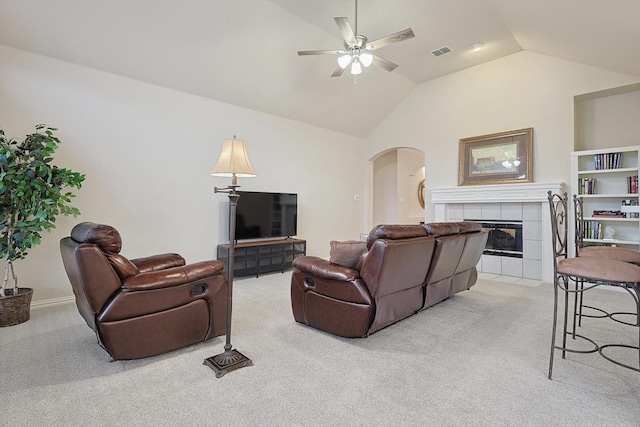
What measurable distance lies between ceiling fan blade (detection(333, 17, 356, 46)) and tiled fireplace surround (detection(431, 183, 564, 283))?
3567 millimetres

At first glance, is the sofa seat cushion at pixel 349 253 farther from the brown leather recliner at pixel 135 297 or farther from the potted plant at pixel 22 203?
the potted plant at pixel 22 203

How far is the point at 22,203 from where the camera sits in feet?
9.52

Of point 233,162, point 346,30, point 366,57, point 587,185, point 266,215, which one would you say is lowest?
point 266,215

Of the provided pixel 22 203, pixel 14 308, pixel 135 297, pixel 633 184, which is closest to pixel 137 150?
pixel 22 203

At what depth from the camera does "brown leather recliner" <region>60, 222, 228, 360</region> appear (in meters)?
2.05

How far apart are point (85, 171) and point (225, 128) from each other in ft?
A: 6.60

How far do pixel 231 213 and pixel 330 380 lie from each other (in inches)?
50.7

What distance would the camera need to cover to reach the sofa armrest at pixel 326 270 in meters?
2.50

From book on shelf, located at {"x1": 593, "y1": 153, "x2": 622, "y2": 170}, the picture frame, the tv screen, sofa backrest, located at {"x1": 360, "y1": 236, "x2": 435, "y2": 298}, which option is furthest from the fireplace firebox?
the tv screen

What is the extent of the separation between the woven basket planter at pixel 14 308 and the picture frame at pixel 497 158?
631 cm

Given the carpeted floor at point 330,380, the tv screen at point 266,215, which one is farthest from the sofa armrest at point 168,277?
the tv screen at point 266,215

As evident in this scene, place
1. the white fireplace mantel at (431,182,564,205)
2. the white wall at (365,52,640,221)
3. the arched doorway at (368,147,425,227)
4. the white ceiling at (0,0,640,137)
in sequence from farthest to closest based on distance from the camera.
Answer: the arched doorway at (368,147,425,227), the white fireplace mantel at (431,182,564,205), the white wall at (365,52,640,221), the white ceiling at (0,0,640,137)

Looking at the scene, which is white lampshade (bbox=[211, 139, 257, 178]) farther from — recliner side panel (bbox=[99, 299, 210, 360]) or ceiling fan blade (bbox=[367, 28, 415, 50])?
ceiling fan blade (bbox=[367, 28, 415, 50])

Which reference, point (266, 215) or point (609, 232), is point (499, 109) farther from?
point (266, 215)
